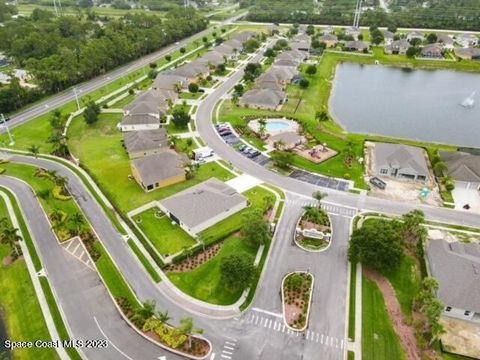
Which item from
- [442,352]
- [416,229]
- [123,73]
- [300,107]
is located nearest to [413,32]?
[300,107]

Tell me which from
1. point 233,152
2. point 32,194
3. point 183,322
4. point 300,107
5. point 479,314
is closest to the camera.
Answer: point 183,322

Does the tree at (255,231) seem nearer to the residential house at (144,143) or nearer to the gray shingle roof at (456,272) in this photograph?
the gray shingle roof at (456,272)

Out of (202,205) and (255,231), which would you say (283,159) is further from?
(255,231)

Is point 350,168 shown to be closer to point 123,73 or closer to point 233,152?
point 233,152

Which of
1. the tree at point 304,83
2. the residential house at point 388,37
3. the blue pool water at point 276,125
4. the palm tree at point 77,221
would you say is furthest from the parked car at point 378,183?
the residential house at point 388,37

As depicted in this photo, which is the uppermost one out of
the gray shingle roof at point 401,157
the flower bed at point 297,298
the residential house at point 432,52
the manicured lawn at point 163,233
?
the residential house at point 432,52

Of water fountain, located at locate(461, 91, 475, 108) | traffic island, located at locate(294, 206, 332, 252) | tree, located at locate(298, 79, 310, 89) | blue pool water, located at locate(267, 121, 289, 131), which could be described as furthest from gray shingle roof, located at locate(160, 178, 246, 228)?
→ water fountain, located at locate(461, 91, 475, 108)

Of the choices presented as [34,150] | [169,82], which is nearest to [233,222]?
[34,150]
